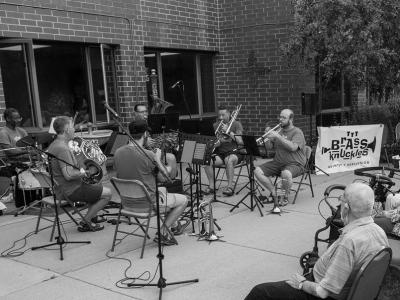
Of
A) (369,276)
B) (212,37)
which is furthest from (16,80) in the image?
(369,276)

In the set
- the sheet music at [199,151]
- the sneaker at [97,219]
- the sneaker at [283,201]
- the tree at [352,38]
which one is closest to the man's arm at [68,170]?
the sneaker at [97,219]

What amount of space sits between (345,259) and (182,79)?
8660mm

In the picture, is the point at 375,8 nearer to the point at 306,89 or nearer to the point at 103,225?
the point at 306,89

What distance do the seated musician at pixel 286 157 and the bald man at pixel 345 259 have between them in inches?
144

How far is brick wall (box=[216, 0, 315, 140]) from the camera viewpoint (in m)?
11.1

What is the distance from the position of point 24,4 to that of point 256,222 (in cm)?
523

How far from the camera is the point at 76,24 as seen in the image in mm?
8414

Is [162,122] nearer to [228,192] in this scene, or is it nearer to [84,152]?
[84,152]

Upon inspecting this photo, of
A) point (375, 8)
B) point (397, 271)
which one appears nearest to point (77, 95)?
point (375, 8)

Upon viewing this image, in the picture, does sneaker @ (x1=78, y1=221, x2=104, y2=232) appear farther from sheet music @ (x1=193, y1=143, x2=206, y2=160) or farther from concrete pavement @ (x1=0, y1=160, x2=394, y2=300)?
sheet music @ (x1=193, y1=143, x2=206, y2=160)

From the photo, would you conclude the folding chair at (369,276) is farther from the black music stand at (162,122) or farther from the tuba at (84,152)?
the black music stand at (162,122)

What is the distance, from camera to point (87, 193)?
5.79 metres

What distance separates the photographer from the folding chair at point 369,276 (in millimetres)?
2676

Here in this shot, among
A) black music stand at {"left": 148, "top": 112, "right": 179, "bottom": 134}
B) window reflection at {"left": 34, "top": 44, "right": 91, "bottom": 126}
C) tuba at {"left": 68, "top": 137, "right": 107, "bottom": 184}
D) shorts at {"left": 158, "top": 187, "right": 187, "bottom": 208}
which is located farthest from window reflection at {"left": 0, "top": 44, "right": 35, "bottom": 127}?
shorts at {"left": 158, "top": 187, "right": 187, "bottom": 208}
